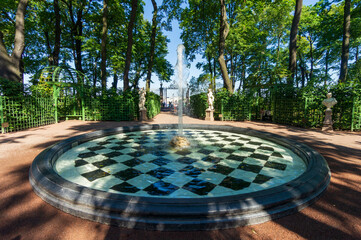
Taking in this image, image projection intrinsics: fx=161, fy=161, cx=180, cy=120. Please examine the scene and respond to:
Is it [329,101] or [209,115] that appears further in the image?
[209,115]

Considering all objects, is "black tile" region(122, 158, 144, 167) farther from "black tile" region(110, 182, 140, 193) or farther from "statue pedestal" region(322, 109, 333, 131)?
"statue pedestal" region(322, 109, 333, 131)

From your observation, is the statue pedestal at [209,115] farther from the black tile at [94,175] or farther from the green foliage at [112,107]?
the black tile at [94,175]

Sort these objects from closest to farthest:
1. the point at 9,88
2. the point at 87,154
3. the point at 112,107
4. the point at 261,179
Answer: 1. the point at 261,179
2. the point at 87,154
3. the point at 9,88
4. the point at 112,107

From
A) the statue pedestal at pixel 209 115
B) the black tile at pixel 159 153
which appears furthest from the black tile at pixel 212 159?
the statue pedestal at pixel 209 115

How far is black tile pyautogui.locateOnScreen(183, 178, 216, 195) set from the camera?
260 centimetres

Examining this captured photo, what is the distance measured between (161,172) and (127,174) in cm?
68

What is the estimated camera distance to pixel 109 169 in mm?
3463

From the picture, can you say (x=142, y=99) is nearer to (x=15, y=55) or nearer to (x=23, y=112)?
(x=23, y=112)

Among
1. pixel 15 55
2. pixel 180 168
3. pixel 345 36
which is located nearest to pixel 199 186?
pixel 180 168

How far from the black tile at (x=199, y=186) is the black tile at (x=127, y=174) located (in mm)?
1081

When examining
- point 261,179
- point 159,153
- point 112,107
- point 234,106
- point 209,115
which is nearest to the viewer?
point 261,179

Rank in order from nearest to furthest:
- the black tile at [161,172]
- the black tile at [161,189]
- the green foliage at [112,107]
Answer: the black tile at [161,189], the black tile at [161,172], the green foliage at [112,107]

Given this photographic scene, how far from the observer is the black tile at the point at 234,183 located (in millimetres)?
2730

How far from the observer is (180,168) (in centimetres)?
354
